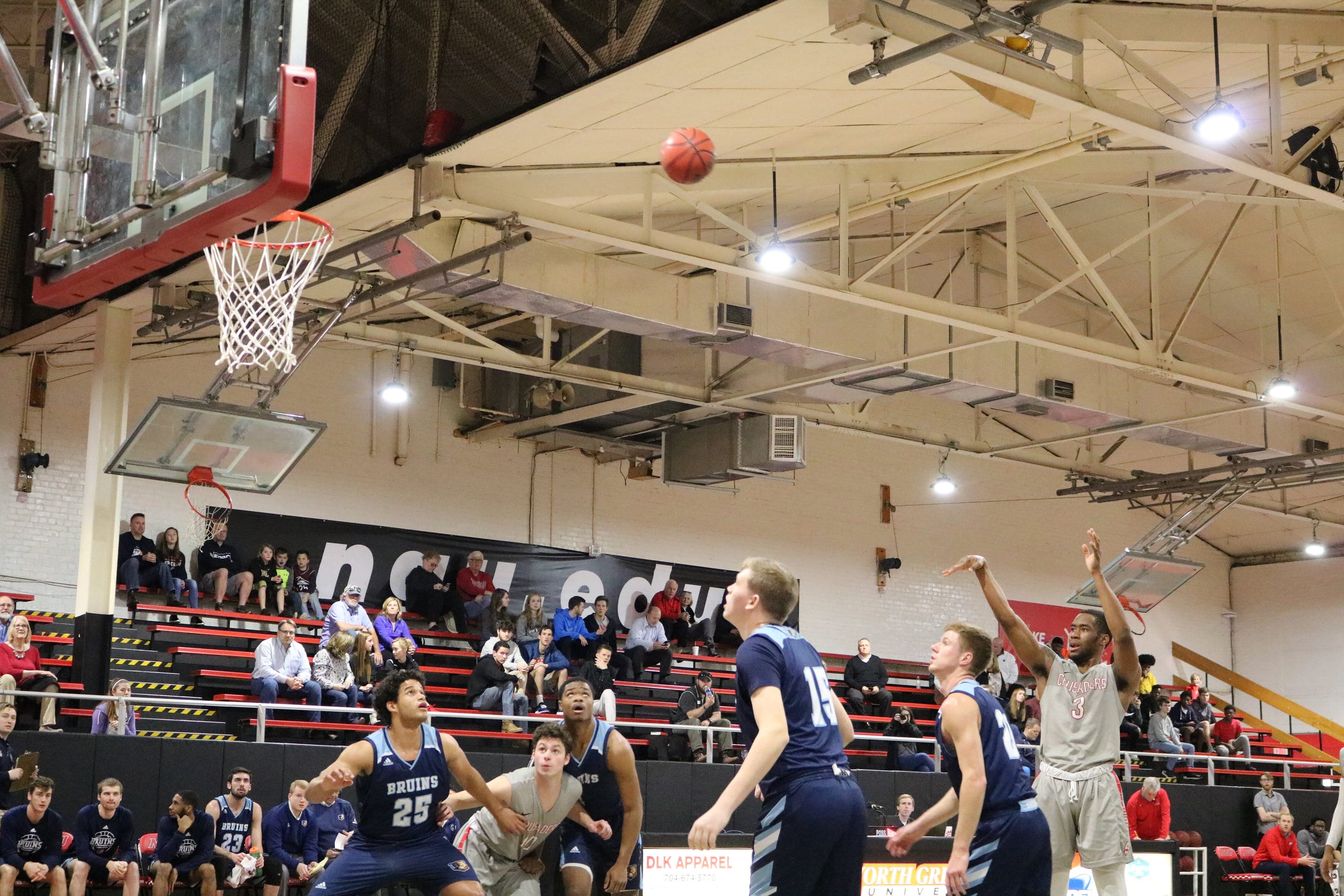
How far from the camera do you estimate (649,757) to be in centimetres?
1884

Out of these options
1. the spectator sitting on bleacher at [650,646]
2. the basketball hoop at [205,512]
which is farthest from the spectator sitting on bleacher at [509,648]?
the basketball hoop at [205,512]

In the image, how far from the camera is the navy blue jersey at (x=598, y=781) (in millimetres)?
8180

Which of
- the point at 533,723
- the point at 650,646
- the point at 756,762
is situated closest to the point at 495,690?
the point at 533,723

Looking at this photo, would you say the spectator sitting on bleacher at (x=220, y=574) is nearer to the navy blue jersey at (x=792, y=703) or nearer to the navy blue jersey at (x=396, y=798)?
the navy blue jersey at (x=396, y=798)

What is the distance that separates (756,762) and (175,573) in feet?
47.1

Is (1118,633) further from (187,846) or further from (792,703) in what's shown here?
(187,846)

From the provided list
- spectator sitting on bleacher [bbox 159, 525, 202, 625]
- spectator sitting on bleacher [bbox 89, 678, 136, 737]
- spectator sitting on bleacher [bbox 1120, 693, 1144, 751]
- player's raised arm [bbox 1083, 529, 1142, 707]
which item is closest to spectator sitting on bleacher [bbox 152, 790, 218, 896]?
spectator sitting on bleacher [bbox 89, 678, 136, 737]

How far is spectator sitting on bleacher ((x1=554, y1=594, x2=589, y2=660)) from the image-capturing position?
20.5 m

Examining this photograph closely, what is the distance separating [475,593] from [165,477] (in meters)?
6.57

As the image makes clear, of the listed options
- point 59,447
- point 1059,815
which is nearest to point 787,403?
point 59,447

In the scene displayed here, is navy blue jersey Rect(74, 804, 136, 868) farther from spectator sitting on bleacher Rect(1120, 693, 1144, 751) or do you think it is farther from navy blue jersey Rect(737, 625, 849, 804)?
spectator sitting on bleacher Rect(1120, 693, 1144, 751)

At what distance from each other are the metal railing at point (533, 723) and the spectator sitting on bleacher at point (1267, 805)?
42cm

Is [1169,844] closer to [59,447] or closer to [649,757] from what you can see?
[649,757]

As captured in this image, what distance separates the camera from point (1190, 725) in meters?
24.8
